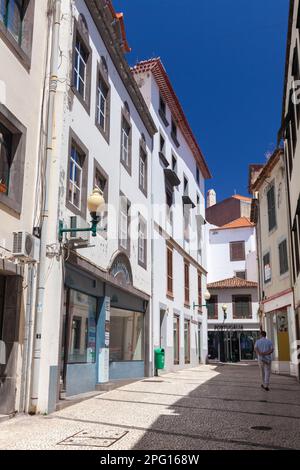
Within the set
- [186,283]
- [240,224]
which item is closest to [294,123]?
[186,283]

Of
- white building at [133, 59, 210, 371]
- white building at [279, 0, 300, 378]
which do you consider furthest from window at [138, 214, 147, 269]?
white building at [279, 0, 300, 378]

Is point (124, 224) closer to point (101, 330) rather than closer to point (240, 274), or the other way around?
point (101, 330)

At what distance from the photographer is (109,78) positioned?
14.9 metres

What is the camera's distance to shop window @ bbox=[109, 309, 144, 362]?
48.0 feet

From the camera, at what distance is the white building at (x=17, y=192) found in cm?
848

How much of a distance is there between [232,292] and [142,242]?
83.5ft

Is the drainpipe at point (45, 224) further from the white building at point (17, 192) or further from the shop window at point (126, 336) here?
the shop window at point (126, 336)

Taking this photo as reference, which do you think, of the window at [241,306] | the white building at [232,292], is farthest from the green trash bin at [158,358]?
the window at [241,306]

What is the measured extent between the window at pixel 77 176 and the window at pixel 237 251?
35.2 meters

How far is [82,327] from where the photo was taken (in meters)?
12.1

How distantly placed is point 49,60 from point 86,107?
2.10 meters

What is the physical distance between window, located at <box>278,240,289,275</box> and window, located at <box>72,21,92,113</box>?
1198cm

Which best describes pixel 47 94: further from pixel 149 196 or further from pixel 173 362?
pixel 173 362

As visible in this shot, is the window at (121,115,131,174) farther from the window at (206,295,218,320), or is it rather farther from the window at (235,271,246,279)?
the window at (235,271,246,279)
